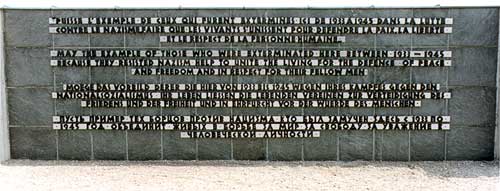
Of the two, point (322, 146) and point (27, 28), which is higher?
point (27, 28)

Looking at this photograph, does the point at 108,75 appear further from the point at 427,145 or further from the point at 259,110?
the point at 427,145

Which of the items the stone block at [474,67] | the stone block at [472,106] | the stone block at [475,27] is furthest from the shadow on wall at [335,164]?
the stone block at [475,27]

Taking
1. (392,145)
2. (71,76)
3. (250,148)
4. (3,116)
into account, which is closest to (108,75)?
(71,76)

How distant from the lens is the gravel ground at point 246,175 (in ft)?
20.1

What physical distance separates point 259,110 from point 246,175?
39.5 inches

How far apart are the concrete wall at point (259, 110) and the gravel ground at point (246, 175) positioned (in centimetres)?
16

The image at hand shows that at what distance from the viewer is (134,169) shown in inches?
270

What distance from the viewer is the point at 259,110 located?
23.6 feet

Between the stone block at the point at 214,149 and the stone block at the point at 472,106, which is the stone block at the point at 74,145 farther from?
the stone block at the point at 472,106

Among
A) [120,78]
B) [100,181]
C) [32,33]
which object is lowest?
[100,181]

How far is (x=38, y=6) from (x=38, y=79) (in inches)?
39.0

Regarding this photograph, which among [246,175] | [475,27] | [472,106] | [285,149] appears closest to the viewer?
[246,175]

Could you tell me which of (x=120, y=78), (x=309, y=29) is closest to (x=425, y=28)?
(x=309, y=29)

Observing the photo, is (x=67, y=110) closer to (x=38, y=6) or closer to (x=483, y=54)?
(x=38, y=6)
